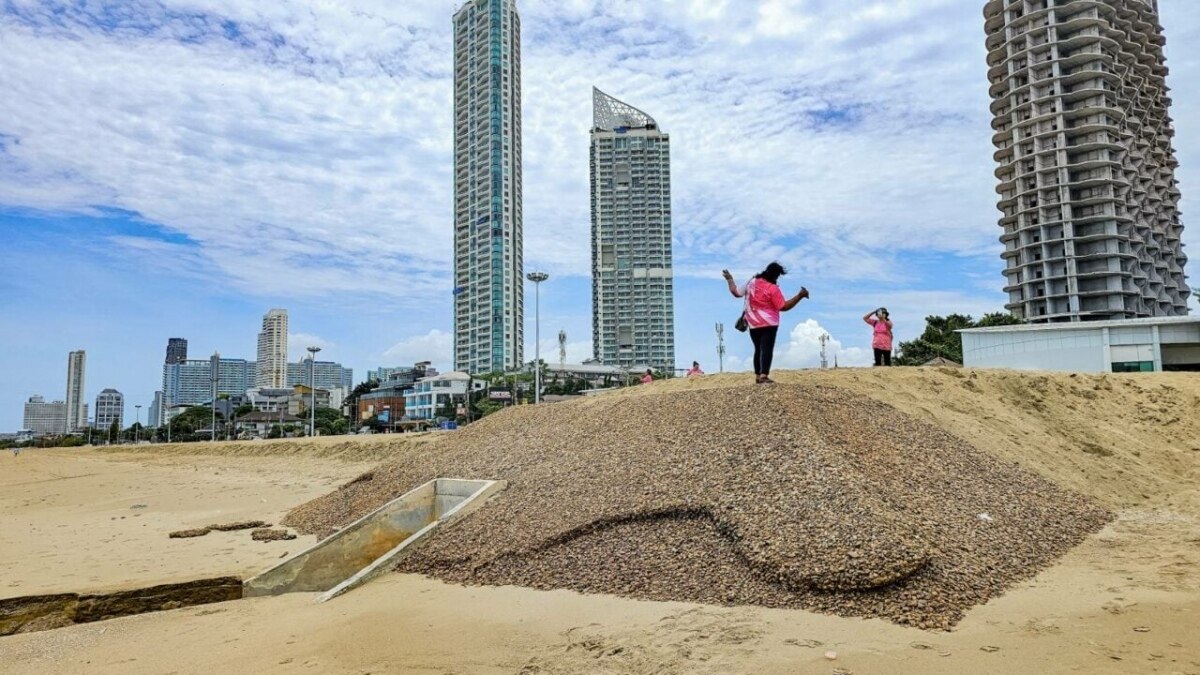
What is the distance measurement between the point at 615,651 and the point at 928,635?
2.39 m

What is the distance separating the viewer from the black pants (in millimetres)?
11711

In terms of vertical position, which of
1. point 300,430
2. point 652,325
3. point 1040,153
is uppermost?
point 1040,153

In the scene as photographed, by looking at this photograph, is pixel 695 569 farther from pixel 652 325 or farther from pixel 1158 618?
pixel 652 325

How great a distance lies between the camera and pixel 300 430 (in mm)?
88500

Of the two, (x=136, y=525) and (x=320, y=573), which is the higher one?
(x=320, y=573)

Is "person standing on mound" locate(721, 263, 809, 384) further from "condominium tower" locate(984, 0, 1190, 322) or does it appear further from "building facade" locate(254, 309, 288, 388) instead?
"building facade" locate(254, 309, 288, 388)

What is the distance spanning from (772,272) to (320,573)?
806 cm

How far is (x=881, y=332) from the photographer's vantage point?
1606 cm

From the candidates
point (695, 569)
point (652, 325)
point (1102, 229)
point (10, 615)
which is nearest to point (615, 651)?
point (695, 569)

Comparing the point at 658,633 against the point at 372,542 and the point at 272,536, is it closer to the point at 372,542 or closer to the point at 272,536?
the point at 372,542

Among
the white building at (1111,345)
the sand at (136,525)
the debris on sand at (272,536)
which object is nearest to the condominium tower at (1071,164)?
the white building at (1111,345)

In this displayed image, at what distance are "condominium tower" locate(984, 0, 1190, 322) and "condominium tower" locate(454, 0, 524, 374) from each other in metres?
62.2

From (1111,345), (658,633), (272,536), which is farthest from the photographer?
(1111,345)

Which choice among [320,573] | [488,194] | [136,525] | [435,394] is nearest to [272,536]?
[320,573]
